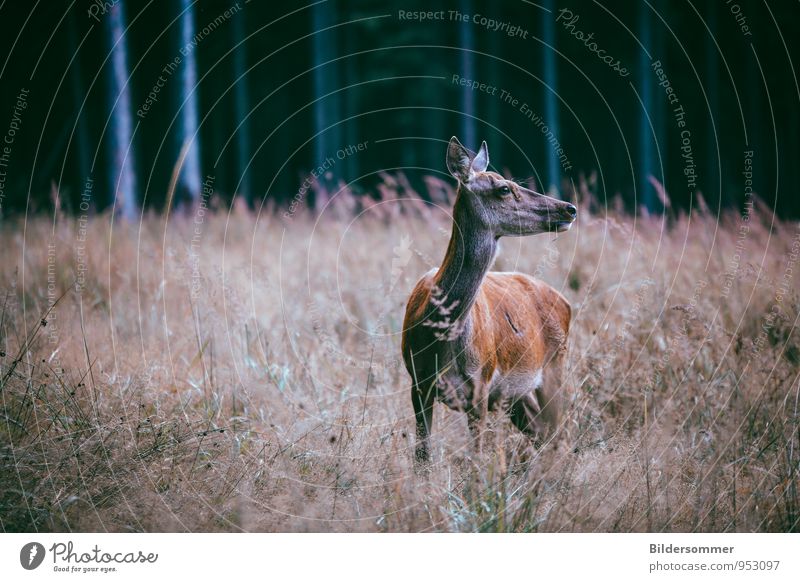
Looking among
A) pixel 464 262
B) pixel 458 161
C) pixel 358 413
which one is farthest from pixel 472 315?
pixel 358 413

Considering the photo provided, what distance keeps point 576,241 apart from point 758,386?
8.16 ft

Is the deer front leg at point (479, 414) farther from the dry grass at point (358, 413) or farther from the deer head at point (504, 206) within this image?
the deer head at point (504, 206)

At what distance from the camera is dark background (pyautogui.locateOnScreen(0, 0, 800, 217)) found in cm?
1274

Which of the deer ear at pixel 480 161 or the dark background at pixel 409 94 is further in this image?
the dark background at pixel 409 94

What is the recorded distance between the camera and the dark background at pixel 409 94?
12742 millimetres

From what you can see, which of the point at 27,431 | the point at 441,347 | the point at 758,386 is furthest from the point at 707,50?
the point at 27,431

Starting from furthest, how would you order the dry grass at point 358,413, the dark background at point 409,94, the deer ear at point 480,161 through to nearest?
the dark background at point 409,94
the deer ear at point 480,161
the dry grass at point 358,413

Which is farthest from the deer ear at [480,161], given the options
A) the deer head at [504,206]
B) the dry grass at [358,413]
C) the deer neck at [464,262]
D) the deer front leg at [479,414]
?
the deer front leg at [479,414]

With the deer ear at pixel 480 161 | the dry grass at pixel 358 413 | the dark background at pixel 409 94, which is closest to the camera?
the dry grass at pixel 358 413

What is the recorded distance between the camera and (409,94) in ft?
63.9

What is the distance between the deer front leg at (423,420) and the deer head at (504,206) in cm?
89

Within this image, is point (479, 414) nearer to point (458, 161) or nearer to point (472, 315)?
point (472, 315)

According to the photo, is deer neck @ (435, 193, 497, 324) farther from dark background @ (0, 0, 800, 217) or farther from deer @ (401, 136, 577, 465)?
dark background @ (0, 0, 800, 217)

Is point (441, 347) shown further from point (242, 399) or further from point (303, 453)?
point (242, 399)
